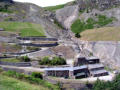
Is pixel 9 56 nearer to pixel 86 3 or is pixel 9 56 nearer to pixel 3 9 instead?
pixel 3 9

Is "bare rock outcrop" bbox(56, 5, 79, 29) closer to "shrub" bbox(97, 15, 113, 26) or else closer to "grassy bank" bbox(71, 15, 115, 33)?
"grassy bank" bbox(71, 15, 115, 33)

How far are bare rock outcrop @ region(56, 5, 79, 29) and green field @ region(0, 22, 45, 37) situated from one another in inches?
421

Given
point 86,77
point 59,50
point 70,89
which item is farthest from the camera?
point 59,50

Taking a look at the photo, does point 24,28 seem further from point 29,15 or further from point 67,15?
point 67,15

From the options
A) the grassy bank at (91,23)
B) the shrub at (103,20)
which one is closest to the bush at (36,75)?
the grassy bank at (91,23)

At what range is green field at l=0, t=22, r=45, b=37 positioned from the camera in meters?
51.9

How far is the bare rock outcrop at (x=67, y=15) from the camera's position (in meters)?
66.4

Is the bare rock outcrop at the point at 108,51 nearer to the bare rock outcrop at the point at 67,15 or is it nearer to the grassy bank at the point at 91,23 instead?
the grassy bank at the point at 91,23

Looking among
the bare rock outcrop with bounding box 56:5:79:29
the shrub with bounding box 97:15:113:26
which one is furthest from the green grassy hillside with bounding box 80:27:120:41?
the bare rock outcrop with bounding box 56:5:79:29

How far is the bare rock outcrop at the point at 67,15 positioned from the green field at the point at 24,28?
10687 millimetres

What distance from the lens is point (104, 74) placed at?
30.5 m

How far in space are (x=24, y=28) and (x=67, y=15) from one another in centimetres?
1983

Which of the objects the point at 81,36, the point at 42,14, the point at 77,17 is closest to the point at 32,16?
the point at 42,14

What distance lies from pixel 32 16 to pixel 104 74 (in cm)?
3974
